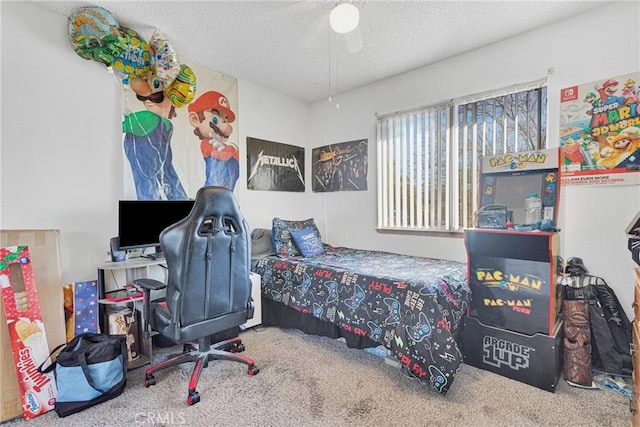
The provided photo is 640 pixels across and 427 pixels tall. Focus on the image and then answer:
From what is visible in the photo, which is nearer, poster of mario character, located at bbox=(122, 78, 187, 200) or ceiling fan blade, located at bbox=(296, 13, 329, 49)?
ceiling fan blade, located at bbox=(296, 13, 329, 49)

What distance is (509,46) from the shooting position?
106 inches

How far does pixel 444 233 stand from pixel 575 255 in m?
1.03

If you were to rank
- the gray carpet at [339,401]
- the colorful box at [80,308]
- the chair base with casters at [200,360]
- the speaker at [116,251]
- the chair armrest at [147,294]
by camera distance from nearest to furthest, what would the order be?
the gray carpet at [339,401] < the chair armrest at [147,294] < the chair base with casters at [200,360] < the colorful box at [80,308] < the speaker at [116,251]

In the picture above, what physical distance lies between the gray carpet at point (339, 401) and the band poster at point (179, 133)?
62.6 inches

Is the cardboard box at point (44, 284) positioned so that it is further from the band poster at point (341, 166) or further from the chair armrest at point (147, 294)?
the band poster at point (341, 166)

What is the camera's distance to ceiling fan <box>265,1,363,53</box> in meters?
1.98

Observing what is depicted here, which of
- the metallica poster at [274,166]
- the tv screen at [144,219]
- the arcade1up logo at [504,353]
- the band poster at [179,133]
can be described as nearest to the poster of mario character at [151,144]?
the band poster at [179,133]

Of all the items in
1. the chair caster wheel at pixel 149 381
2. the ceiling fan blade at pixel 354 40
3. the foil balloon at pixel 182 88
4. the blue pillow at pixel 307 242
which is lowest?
the chair caster wheel at pixel 149 381

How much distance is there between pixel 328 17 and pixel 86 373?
9.45ft

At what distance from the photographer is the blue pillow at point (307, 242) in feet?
10.7

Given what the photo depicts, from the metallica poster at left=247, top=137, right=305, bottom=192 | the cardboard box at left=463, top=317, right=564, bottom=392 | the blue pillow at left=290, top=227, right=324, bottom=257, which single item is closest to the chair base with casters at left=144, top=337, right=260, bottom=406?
the blue pillow at left=290, top=227, right=324, bottom=257

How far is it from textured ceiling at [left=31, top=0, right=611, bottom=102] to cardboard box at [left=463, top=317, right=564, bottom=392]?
230 cm

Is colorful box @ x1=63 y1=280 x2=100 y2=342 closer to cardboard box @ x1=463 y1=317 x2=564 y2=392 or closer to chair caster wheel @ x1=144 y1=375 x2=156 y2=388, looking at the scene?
chair caster wheel @ x1=144 y1=375 x2=156 y2=388

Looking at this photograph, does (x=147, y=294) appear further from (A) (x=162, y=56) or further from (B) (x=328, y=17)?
(B) (x=328, y=17)
